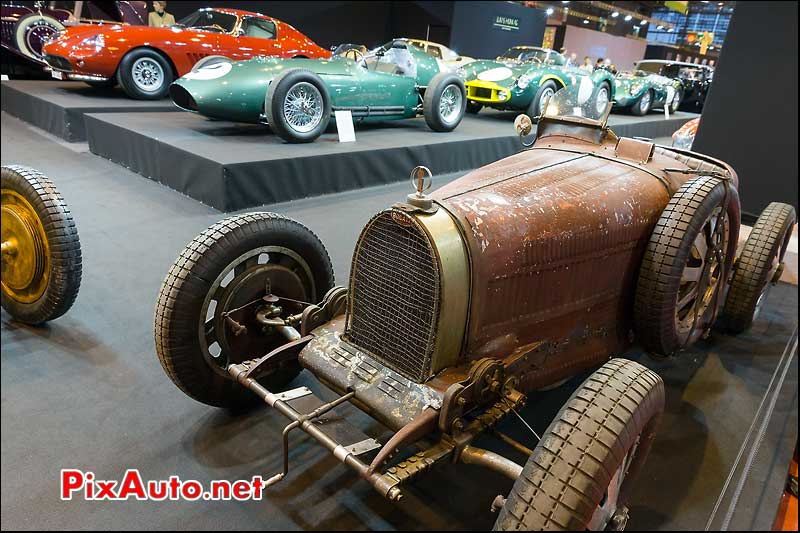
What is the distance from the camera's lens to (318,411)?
1852 mm

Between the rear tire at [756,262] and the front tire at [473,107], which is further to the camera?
the front tire at [473,107]

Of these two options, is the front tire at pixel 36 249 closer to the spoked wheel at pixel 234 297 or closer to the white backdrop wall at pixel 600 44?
the spoked wheel at pixel 234 297

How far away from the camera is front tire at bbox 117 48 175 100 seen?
7.39 m

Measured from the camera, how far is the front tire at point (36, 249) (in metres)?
2.65

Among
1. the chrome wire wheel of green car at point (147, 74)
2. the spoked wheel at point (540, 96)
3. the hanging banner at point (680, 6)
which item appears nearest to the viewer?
the hanging banner at point (680, 6)

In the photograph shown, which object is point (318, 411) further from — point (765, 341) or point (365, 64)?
point (365, 64)

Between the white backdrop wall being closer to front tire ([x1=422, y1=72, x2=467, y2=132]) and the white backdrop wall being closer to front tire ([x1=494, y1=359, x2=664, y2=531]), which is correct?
front tire ([x1=422, y1=72, x2=467, y2=132])

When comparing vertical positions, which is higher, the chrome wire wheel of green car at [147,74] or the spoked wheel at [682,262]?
the chrome wire wheel of green car at [147,74]

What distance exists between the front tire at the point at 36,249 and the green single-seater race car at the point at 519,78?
634cm

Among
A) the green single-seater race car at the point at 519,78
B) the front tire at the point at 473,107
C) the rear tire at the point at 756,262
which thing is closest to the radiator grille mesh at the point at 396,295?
the rear tire at the point at 756,262

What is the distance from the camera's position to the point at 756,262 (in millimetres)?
3338

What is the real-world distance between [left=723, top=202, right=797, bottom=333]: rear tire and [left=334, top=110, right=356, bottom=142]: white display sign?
4.12m

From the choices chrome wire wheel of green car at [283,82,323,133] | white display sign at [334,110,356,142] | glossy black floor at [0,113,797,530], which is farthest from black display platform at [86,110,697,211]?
glossy black floor at [0,113,797,530]

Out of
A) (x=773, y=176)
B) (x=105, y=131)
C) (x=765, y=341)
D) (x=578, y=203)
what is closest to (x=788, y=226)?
(x=773, y=176)
